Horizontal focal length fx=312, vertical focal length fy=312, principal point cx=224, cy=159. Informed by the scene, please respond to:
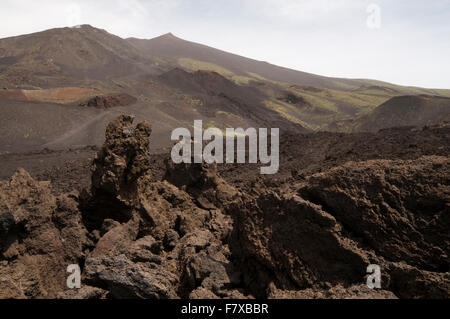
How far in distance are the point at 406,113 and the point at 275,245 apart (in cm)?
4942

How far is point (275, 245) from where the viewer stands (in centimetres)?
395

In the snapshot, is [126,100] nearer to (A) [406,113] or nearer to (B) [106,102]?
(B) [106,102]

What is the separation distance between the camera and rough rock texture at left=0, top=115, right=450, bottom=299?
339 centimetres

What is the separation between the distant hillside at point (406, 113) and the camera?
141 ft

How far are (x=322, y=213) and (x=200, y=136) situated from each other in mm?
30782

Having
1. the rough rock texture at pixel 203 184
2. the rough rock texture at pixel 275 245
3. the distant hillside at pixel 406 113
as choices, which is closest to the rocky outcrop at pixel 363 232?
the rough rock texture at pixel 275 245

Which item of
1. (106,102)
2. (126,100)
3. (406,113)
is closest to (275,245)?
(106,102)

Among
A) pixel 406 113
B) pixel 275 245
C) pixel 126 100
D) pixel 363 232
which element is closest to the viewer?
pixel 363 232

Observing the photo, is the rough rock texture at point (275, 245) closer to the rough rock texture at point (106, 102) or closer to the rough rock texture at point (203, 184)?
the rough rock texture at point (203, 184)

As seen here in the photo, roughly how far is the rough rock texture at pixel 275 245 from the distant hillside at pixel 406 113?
1773 inches

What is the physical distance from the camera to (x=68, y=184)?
1541cm

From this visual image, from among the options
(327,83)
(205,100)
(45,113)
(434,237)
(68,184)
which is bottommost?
(68,184)

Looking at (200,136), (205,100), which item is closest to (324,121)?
(205,100)
